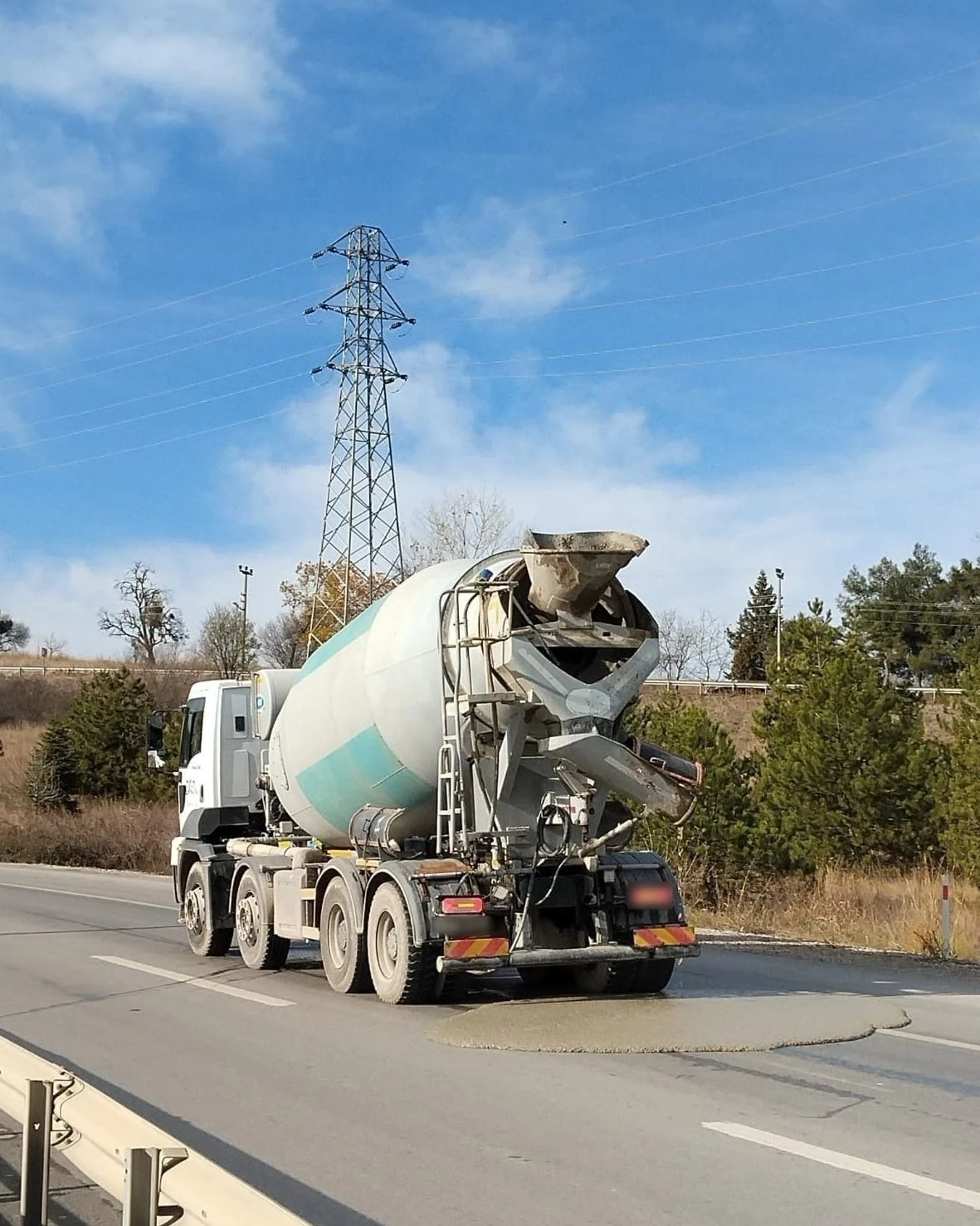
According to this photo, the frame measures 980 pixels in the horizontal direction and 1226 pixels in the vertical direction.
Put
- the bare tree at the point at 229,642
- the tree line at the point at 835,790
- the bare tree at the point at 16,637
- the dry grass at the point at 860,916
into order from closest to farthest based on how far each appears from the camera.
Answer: the dry grass at the point at 860,916
the tree line at the point at 835,790
the bare tree at the point at 229,642
the bare tree at the point at 16,637

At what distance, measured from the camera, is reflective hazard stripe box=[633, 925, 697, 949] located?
1092cm

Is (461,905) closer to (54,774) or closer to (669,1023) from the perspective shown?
(669,1023)

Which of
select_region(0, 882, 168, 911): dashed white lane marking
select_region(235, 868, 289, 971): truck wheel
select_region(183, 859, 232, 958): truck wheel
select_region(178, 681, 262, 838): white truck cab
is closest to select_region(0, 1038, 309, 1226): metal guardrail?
select_region(235, 868, 289, 971): truck wheel

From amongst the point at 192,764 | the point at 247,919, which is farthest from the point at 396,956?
the point at 192,764

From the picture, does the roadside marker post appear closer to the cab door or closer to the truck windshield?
the cab door

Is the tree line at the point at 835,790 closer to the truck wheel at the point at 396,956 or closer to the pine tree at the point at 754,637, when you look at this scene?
the truck wheel at the point at 396,956

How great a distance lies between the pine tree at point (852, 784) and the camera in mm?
28031

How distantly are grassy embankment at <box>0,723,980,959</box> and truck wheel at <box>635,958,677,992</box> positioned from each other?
4387 millimetres

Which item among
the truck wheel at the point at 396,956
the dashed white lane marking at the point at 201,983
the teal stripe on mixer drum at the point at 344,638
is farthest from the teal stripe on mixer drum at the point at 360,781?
the dashed white lane marking at the point at 201,983

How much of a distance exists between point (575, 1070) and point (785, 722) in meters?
23.0

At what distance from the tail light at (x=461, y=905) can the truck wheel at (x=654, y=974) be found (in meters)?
1.69

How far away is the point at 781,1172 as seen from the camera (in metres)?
5.95

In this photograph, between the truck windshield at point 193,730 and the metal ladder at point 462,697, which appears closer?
the metal ladder at point 462,697

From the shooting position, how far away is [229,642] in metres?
78.1
